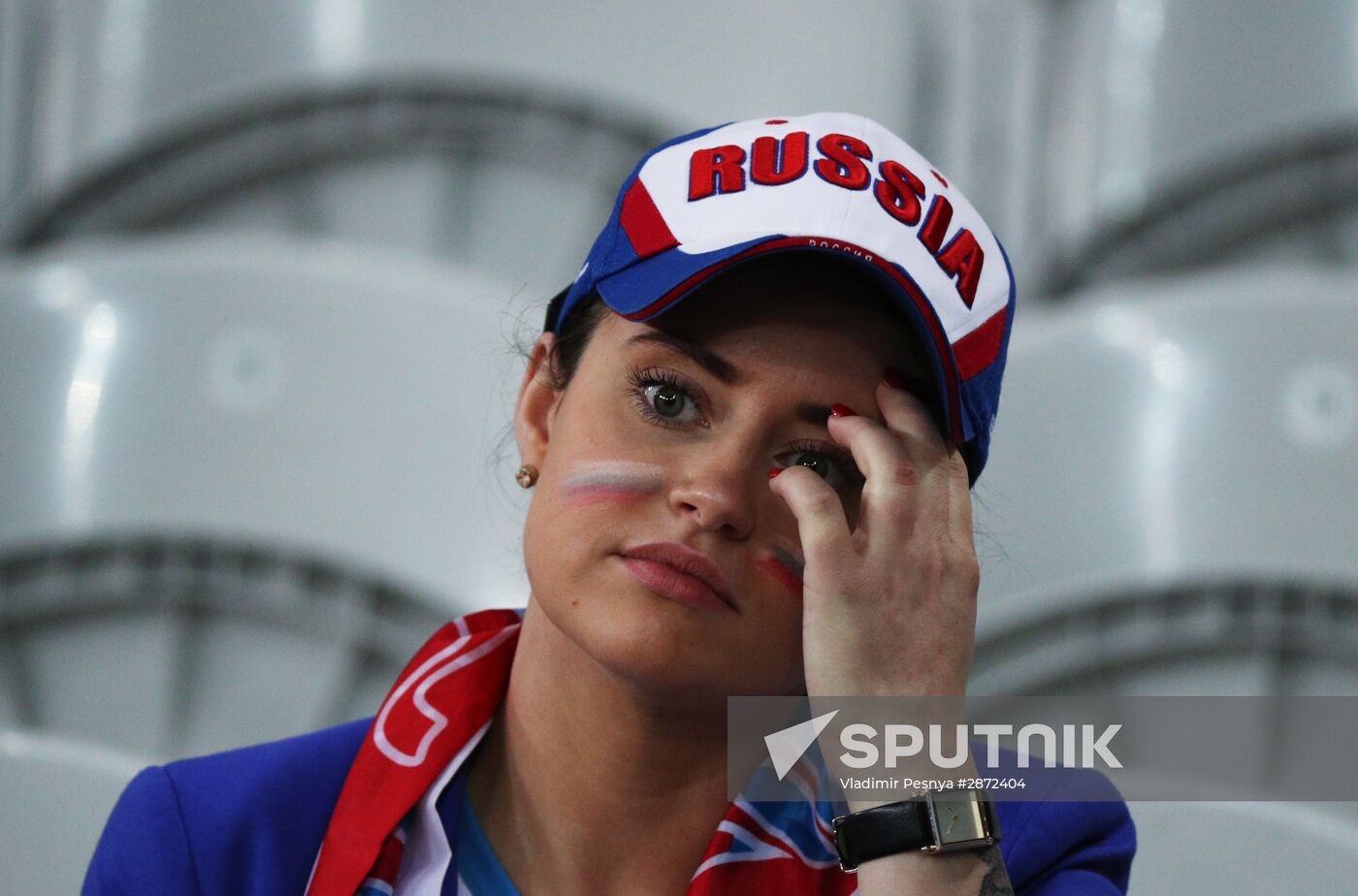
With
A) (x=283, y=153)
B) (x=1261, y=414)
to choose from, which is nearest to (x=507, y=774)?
(x=1261, y=414)

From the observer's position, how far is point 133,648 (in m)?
1.68

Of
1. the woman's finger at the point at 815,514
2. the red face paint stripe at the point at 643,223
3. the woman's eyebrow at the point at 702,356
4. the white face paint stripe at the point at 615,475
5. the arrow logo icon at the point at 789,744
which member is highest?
the red face paint stripe at the point at 643,223

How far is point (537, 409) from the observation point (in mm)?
771

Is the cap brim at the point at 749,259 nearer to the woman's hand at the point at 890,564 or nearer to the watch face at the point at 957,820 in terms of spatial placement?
the woman's hand at the point at 890,564

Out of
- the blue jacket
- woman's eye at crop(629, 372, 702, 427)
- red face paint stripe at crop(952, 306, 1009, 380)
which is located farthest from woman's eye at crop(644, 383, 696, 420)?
the blue jacket

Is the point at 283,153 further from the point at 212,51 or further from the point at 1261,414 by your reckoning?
the point at 1261,414

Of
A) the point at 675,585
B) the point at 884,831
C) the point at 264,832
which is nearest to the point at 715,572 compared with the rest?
the point at 675,585

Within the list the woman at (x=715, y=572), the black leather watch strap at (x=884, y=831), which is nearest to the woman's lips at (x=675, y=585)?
the woman at (x=715, y=572)

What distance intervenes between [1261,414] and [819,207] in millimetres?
1186

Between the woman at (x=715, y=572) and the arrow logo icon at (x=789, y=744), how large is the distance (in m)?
0.02

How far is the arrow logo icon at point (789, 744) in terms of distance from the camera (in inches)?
28.9

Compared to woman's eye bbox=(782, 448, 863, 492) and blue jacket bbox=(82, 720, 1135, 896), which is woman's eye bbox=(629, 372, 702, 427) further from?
blue jacket bbox=(82, 720, 1135, 896)

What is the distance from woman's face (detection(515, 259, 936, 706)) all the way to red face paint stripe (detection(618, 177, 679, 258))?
0.03m

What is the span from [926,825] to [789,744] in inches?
4.3
